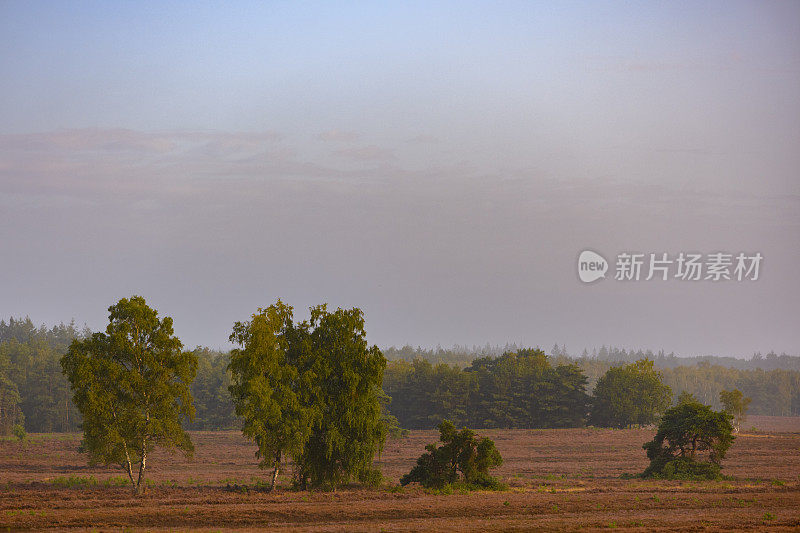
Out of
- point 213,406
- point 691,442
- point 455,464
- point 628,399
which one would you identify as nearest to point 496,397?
point 628,399

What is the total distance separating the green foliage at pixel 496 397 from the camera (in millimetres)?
117312

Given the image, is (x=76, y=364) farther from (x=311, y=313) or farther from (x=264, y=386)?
(x=311, y=313)

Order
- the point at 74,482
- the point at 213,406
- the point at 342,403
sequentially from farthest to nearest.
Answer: the point at 213,406 → the point at 74,482 → the point at 342,403

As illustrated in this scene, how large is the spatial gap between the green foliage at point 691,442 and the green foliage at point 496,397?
57148 mm

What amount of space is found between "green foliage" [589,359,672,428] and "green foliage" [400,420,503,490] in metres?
70.3

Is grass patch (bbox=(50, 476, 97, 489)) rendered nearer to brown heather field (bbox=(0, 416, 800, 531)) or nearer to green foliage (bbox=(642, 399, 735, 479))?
brown heather field (bbox=(0, 416, 800, 531))

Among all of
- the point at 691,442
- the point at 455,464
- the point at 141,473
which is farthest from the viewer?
the point at 691,442

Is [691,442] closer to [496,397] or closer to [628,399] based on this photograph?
[628,399]

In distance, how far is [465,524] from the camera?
3591 centimetres

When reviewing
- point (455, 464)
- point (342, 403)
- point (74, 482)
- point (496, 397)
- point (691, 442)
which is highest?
point (342, 403)

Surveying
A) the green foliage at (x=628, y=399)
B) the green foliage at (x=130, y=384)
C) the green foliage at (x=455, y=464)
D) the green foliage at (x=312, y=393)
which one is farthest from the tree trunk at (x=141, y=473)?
the green foliage at (x=628, y=399)

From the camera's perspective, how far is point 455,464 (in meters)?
49.7

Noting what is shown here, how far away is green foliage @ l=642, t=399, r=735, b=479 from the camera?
56.6 meters

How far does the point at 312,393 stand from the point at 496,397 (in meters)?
75.0
